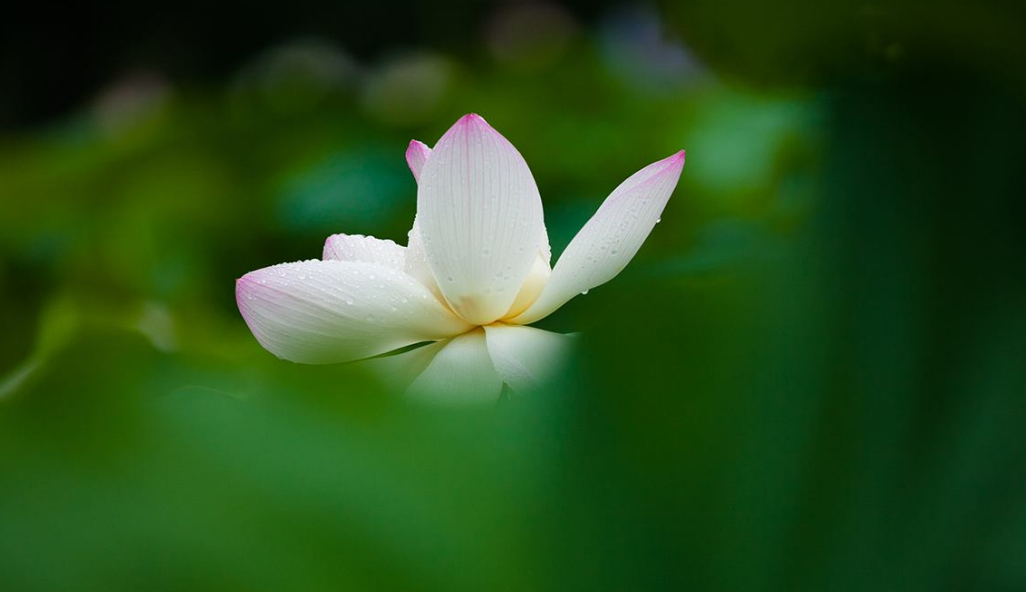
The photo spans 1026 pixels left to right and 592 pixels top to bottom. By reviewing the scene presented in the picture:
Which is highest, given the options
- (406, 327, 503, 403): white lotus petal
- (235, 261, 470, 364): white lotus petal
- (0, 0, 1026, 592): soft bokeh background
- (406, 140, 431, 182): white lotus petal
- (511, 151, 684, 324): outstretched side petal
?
(406, 140, 431, 182): white lotus petal

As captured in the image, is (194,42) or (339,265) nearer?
(339,265)

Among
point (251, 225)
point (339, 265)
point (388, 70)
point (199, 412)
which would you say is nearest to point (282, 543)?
point (199, 412)

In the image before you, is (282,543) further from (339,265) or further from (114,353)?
(339,265)

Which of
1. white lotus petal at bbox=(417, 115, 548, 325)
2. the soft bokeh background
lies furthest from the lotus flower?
the soft bokeh background

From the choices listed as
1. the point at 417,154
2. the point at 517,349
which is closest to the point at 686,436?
the point at 517,349

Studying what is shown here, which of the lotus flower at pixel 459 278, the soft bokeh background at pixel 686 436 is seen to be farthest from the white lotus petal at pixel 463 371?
the soft bokeh background at pixel 686 436

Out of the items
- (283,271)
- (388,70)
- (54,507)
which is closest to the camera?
(54,507)

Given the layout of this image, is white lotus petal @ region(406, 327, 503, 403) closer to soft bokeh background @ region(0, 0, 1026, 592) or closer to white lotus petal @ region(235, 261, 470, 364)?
white lotus petal @ region(235, 261, 470, 364)
